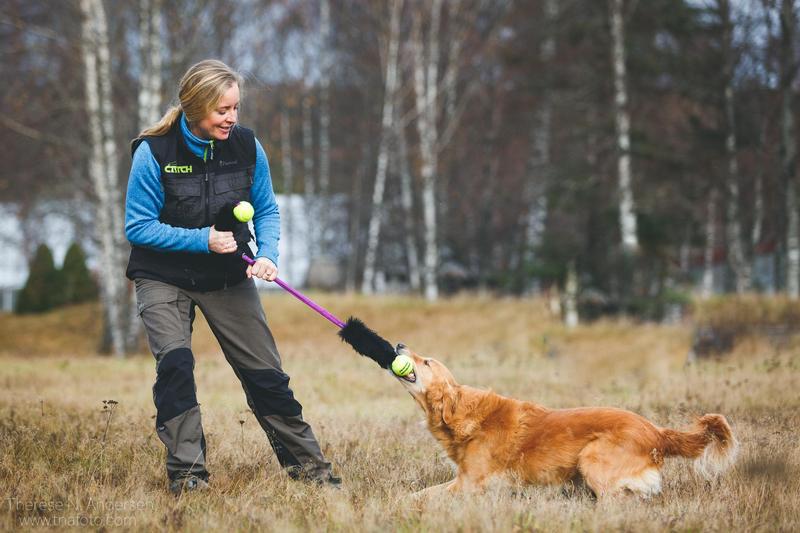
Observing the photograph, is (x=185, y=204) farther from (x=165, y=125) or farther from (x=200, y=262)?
(x=165, y=125)

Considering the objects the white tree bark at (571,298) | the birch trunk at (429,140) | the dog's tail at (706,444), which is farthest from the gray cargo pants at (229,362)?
the birch trunk at (429,140)

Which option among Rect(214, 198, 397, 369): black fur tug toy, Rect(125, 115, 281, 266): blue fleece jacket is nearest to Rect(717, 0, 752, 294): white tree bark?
Rect(214, 198, 397, 369): black fur tug toy

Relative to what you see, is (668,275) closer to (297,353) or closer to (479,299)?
(479,299)

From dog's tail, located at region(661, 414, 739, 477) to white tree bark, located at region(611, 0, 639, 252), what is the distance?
11.5m

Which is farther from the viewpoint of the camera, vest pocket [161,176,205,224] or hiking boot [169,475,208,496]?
vest pocket [161,176,205,224]

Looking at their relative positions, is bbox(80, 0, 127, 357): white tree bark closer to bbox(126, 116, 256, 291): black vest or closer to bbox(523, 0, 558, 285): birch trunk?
bbox(523, 0, 558, 285): birch trunk

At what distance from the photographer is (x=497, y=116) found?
23828mm

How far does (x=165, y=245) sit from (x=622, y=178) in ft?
42.2

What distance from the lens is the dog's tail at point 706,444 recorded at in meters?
4.14

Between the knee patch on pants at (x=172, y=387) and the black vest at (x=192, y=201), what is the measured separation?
44 centimetres

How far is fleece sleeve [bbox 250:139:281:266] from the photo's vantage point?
4426 millimetres

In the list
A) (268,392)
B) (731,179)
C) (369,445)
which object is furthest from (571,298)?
→ (268,392)

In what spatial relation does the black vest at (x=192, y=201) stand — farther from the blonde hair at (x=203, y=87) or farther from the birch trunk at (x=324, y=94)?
the birch trunk at (x=324, y=94)

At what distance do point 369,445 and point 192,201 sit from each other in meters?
2.33
